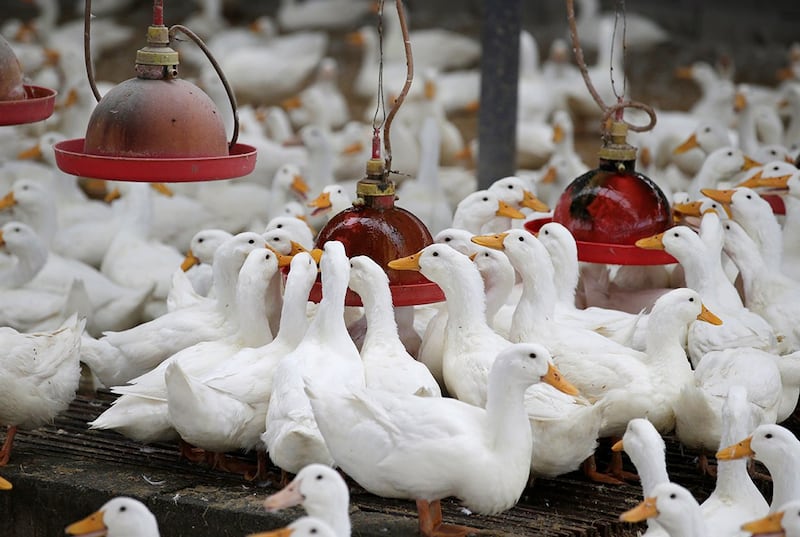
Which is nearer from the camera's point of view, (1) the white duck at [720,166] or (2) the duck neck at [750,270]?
(2) the duck neck at [750,270]

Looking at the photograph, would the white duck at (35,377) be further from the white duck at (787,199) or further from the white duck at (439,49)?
the white duck at (439,49)

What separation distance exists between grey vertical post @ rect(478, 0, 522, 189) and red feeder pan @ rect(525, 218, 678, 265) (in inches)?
106

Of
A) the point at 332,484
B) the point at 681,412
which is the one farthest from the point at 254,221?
the point at 332,484

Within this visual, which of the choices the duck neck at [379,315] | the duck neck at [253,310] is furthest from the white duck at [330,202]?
the duck neck at [379,315]

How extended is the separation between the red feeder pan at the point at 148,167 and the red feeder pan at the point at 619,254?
2.17 meters

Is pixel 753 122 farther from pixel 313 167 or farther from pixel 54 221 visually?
pixel 54 221

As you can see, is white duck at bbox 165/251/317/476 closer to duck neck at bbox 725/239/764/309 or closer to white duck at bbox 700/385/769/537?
white duck at bbox 700/385/769/537

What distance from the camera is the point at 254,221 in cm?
976

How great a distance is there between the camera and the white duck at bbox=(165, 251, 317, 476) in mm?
5297

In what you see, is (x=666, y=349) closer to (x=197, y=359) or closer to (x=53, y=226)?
(x=197, y=359)

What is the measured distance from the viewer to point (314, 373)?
5.29m

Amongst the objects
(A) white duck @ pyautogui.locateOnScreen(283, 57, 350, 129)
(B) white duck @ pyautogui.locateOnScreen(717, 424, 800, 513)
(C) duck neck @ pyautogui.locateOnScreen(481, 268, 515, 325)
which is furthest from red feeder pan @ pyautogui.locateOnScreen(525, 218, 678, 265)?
(A) white duck @ pyautogui.locateOnScreen(283, 57, 350, 129)

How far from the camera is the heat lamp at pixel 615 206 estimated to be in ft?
20.8

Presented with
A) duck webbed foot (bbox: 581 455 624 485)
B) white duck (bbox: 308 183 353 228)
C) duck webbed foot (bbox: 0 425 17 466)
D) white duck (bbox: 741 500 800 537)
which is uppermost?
white duck (bbox: 308 183 353 228)
